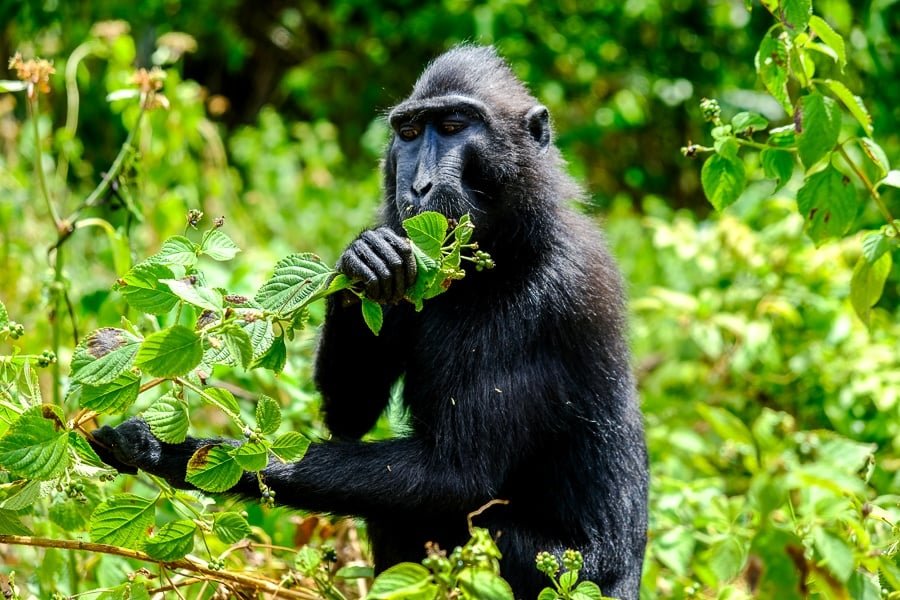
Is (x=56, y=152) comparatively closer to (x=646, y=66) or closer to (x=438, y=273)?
(x=438, y=273)

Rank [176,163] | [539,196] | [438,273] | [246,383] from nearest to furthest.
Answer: [438,273]
[539,196]
[246,383]
[176,163]

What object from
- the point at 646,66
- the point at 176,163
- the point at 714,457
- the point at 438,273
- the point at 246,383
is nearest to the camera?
the point at 438,273

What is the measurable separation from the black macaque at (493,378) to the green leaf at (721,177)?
2.25ft

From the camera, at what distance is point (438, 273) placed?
117 inches

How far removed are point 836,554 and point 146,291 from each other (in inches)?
72.0

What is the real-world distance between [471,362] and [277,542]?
1218mm

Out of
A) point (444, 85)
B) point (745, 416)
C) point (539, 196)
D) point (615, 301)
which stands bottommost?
point (745, 416)

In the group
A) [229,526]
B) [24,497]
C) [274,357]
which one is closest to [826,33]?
[274,357]

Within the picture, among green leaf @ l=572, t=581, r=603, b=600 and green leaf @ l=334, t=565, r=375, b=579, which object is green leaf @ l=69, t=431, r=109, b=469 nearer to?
green leaf @ l=334, t=565, r=375, b=579

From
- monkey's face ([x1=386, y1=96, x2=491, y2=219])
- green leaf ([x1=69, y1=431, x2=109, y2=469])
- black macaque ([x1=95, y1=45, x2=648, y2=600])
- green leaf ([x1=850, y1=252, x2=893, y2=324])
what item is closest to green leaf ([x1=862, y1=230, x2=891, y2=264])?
green leaf ([x1=850, y1=252, x2=893, y2=324])

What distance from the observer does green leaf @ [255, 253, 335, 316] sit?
279 centimetres

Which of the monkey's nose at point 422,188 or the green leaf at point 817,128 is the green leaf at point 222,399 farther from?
the green leaf at point 817,128

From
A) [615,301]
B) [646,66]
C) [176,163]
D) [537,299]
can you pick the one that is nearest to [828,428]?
[615,301]

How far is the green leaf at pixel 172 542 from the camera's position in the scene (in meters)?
2.84
